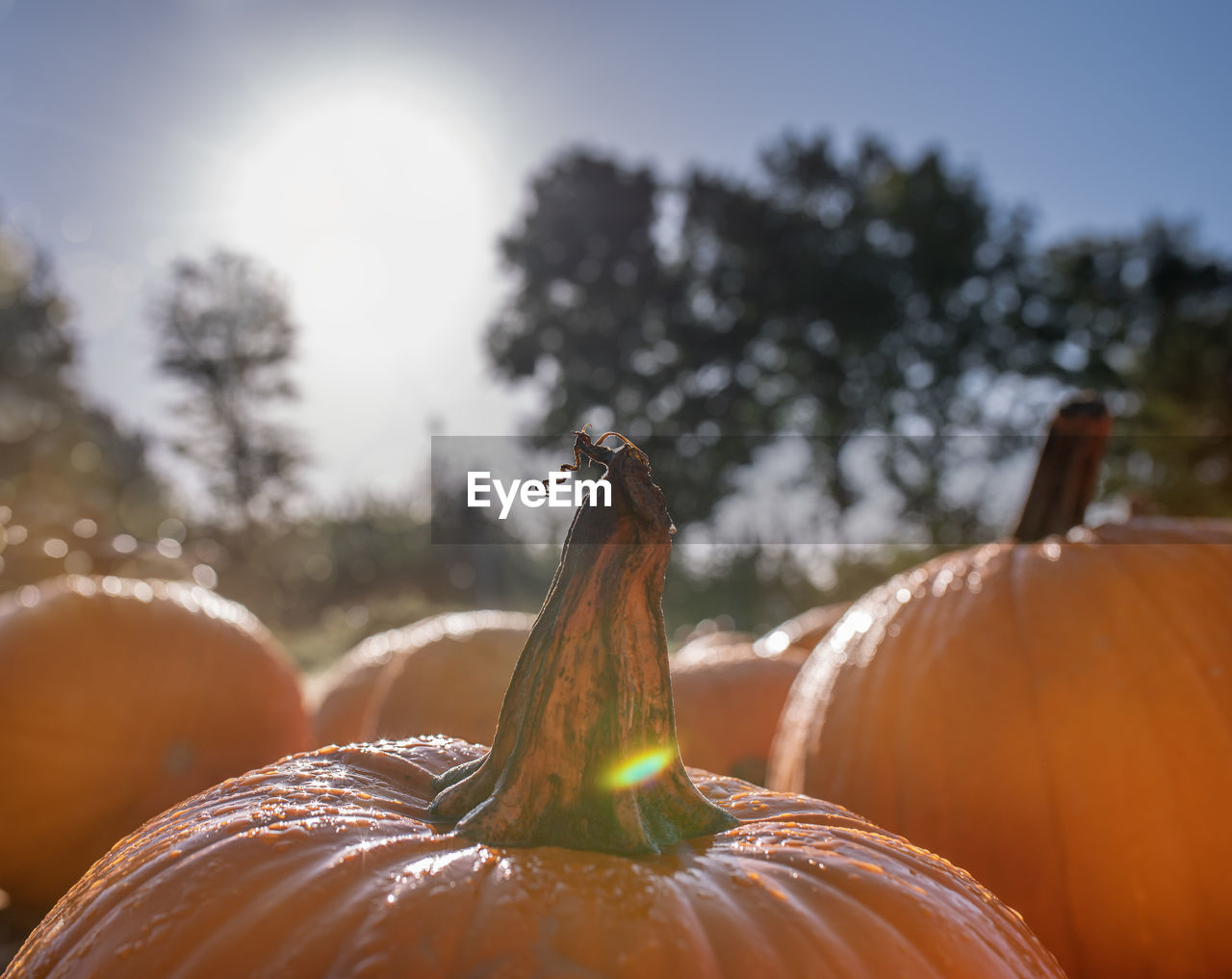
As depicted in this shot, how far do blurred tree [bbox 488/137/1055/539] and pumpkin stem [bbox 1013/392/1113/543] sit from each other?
19253 mm

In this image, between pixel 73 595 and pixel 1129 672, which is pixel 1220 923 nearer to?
pixel 1129 672

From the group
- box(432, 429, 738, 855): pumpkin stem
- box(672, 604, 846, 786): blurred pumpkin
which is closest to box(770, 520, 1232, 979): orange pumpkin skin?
box(432, 429, 738, 855): pumpkin stem

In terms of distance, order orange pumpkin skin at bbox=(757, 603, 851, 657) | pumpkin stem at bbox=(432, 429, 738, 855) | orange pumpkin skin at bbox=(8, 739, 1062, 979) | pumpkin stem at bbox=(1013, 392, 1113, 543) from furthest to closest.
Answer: orange pumpkin skin at bbox=(757, 603, 851, 657) < pumpkin stem at bbox=(1013, 392, 1113, 543) < pumpkin stem at bbox=(432, 429, 738, 855) < orange pumpkin skin at bbox=(8, 739, 1062, 979)

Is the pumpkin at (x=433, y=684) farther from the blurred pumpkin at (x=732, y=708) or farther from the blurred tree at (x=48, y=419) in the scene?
the blurred tree at (x=48, y=419)

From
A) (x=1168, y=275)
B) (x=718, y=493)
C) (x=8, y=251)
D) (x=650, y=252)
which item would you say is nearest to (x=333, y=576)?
(x=718, y=493)

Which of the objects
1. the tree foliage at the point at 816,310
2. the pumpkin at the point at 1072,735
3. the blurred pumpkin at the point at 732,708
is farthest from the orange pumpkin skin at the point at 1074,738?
the tree foliage at the point at 816,310

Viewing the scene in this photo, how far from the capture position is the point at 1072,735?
1.67 metres

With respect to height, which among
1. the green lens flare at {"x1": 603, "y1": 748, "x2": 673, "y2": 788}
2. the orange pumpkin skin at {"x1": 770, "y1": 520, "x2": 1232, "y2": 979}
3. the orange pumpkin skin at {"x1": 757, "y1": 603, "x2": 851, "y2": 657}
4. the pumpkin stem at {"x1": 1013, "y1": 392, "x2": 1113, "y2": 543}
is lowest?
the orange pumpkin skin at {"x1": 757, "y1": 603, "x2": 851, "y2": 657}

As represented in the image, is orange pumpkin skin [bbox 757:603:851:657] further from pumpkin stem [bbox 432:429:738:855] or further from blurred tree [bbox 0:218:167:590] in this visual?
blurred tree [bbox 0:218:167:590]

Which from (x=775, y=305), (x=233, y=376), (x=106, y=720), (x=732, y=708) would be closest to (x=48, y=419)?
(x=233, y=376)

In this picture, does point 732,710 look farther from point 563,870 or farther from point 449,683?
point 563,870

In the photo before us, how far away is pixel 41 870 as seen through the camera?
2.68 metres

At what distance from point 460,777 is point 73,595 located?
2.53m

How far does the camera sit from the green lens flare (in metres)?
0.93
